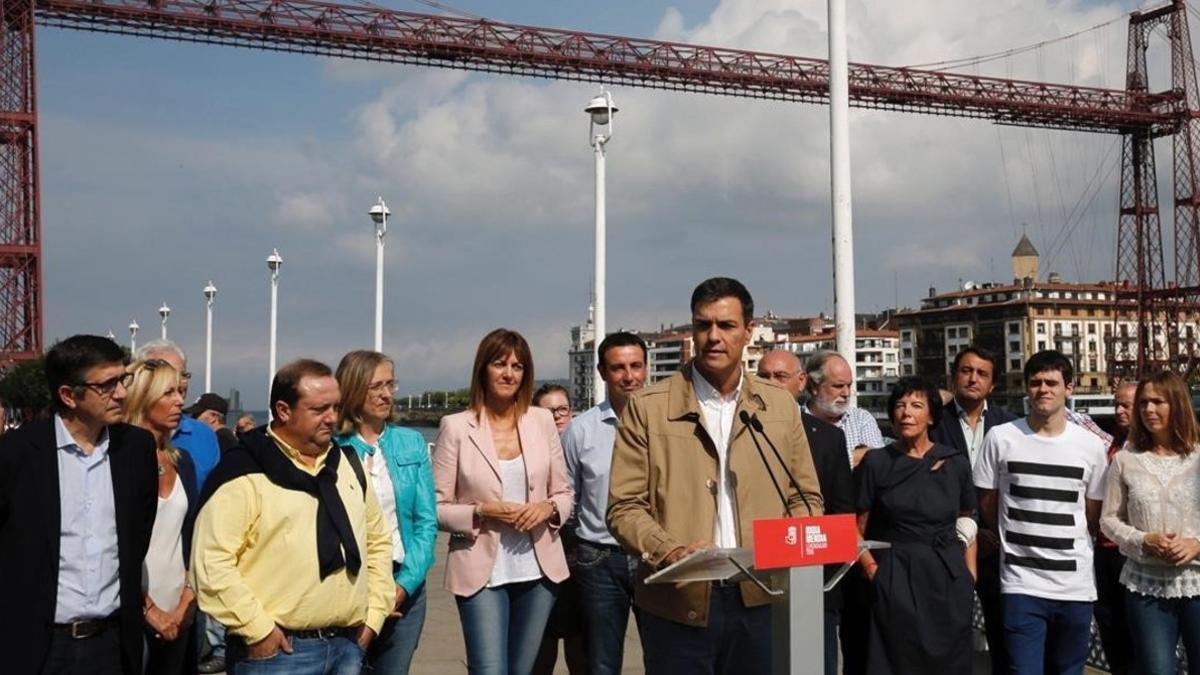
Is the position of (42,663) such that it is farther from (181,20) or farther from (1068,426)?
(181,20)

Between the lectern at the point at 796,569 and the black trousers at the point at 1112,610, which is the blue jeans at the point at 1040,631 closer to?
the black trousers at the point at 1112,610

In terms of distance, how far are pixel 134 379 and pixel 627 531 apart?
6.64ft

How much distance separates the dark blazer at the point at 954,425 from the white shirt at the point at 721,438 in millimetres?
2141

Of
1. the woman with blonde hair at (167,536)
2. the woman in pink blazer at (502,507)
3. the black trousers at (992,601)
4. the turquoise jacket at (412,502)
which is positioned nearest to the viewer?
the woman with blonde hair at (167,536)

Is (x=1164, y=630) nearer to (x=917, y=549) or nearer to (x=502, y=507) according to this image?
(x=917, y=549)

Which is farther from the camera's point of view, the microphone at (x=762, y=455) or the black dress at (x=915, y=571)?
the black dress at (x=915, y=571)

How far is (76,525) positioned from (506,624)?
160cm

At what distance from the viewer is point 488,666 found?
14.3 feet

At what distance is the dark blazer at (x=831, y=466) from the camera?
14.4ft

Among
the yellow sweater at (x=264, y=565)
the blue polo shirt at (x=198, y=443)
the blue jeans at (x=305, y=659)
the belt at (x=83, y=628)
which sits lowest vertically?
the blue jeans at (x=305, y=659)

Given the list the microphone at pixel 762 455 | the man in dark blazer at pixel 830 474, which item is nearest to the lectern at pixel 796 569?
the microphone at pixel 762 455

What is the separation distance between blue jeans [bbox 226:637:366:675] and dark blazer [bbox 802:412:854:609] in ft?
5.76

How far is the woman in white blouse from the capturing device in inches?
178

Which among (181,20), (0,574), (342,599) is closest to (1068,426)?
(342,599)
